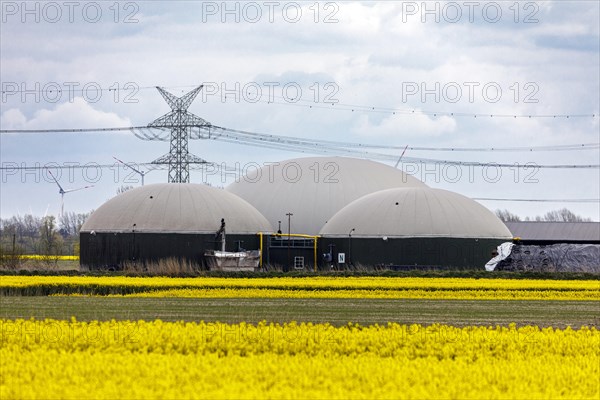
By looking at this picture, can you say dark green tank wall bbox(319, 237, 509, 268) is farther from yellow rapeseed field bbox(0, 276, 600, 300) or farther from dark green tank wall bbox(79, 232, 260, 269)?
yellow rapeseed field bbox(0, 276, 600, 300)

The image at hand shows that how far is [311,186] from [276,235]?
20117 millimetres

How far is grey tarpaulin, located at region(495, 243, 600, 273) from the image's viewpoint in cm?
6988

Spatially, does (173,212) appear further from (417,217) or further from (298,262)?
(417,217)

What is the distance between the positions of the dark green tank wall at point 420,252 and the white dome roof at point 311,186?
1840 centimetres

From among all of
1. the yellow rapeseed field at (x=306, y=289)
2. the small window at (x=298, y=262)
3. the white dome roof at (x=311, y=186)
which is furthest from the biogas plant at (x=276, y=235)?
the yellow rapeseed field at (x=306, y=289)

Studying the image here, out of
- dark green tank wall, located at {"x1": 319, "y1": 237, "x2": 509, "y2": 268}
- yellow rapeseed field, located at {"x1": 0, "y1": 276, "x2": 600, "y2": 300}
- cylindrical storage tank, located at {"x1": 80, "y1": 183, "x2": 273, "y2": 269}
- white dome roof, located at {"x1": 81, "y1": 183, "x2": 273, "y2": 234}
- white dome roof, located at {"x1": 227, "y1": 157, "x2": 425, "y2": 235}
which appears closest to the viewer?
yellow rapeseed field, located at {"x1": 0, "y1": 276, "x2": 600, "y2": 300}

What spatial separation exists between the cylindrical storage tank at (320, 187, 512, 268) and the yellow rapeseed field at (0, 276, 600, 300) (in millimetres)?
24642

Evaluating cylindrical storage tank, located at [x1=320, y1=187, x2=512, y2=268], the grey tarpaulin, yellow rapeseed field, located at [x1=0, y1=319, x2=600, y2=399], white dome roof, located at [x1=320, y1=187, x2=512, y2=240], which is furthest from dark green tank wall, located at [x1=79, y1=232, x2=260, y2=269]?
yellow rapeseed field, located at [x1=0, y1=319, x2=600, y2=399]

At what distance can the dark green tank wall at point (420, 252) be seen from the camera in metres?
76.9

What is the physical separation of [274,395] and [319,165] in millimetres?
92954

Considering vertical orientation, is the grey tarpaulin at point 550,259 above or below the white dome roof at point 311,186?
below

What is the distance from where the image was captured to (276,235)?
3270 inches

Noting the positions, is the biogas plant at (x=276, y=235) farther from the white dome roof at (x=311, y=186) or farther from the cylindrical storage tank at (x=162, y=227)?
the white dome roof at (x=311, y=186)

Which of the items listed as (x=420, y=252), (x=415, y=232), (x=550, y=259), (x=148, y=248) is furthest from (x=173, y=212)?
(x=550, y=259)
